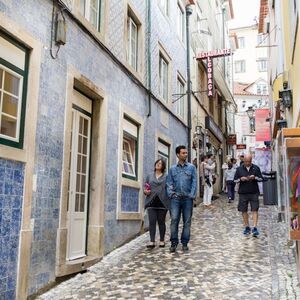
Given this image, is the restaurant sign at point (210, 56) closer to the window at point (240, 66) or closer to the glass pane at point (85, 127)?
the glass pane at point (85, 127)

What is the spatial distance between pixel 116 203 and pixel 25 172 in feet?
10.8

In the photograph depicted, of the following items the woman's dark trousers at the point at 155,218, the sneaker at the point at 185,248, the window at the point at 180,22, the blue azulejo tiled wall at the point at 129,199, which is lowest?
the sneaker at the point at 185,248

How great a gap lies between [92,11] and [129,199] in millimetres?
3914

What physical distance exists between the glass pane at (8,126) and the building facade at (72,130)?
0.01 metres

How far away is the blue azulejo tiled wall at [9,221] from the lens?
491 cm

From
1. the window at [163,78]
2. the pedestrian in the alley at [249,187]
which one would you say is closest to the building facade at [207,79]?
the window at [163,78]

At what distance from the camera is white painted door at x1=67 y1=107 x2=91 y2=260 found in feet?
23.6

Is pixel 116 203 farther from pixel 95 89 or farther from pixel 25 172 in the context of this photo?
pixel 25 172

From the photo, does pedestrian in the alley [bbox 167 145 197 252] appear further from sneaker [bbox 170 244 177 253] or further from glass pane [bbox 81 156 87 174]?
glass pane [bbox 81 156 87 174]

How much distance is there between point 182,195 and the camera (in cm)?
780

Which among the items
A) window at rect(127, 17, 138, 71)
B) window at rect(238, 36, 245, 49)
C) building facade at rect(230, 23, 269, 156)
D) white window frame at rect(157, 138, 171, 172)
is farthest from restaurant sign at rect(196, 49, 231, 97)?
window at rect(238, 36, 245, 49)

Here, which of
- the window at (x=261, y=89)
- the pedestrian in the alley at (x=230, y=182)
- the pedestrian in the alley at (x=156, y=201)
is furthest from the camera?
the window at (x=261, y=89)

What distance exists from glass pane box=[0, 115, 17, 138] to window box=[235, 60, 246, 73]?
51263 mm

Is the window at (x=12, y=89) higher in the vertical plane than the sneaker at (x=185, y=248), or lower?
higher
